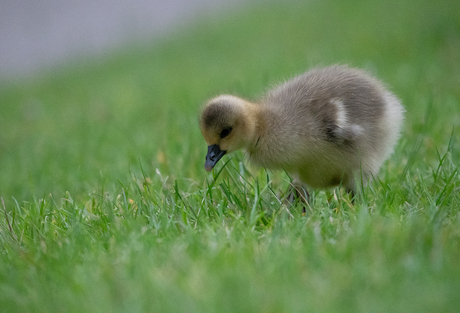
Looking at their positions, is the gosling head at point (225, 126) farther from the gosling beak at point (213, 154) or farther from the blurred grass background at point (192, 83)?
the blurred grass background at point (192, 83)

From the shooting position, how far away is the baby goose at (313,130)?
3.28 meters

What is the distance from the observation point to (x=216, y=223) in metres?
2.78

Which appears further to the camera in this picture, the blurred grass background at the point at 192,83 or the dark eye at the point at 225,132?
the blurred grass background at the point at 192,83

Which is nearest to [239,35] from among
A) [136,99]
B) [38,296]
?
[136,99]

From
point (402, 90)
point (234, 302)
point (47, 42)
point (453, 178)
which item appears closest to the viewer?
point (234, 302)

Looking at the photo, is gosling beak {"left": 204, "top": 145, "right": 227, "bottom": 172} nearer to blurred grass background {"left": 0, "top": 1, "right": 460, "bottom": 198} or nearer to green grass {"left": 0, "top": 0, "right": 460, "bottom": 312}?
green grass {"left": 0, "top": 0, "right": 460, "bottom": 312}

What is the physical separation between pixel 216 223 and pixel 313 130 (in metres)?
0.92

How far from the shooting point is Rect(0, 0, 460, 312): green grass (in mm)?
1972

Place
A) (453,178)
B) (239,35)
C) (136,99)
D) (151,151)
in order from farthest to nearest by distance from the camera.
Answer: (239,35)
(136,99)
(151,151)
(453,178)

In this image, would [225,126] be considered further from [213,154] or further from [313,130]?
[313,130]

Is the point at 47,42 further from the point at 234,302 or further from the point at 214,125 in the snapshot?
the point at 234,302

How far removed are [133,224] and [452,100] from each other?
355cm

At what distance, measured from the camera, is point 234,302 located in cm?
188

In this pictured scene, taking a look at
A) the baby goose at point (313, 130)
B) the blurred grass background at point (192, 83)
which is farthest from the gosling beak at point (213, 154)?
the blurred grass background at point (192, 83)
